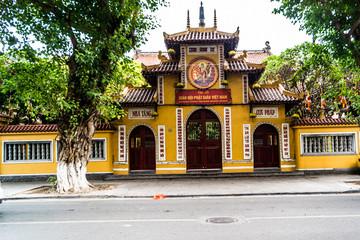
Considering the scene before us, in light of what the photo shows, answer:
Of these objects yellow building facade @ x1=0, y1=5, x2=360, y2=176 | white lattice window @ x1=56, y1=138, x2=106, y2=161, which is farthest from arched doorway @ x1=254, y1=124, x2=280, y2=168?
white lattice window @ x1=56, y1=138, x2=106, y2=161

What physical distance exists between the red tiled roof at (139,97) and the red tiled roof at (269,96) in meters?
5.36

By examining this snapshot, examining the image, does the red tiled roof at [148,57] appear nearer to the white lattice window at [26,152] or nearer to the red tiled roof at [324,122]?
the white lattice window at [26,152]

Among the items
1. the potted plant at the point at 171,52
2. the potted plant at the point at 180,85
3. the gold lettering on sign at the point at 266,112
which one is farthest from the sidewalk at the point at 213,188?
the potted plant at the point at 171,52

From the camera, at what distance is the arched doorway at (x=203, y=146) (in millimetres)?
15058

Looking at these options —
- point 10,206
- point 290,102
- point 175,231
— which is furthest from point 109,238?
point 290,102

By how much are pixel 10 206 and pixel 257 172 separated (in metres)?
10.8

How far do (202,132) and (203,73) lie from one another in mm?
3108

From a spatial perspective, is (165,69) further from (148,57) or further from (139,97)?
(148,57)

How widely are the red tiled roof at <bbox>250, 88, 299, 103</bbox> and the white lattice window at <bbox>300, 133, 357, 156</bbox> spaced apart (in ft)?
6.80

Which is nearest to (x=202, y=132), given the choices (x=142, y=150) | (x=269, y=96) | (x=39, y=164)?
(x=142, y=150)

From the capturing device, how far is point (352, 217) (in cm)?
651

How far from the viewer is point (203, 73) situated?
49.6 feet

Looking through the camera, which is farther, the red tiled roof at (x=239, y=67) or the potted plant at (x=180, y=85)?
the potted plant at (x=180, y=85)

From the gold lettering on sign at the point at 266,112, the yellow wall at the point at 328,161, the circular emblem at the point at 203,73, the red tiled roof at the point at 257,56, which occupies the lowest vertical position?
the yellow wall at the point at 328,161
